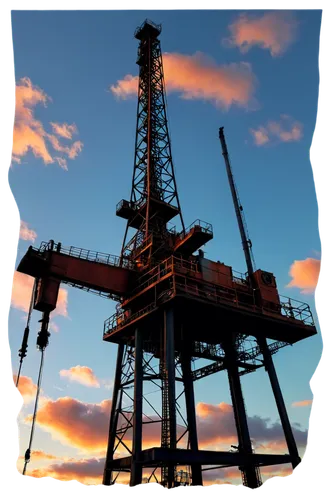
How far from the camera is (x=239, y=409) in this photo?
120 ft

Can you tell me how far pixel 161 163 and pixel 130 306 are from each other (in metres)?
19.7

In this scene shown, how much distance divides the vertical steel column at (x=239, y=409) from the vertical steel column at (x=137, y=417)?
1008 centimetres

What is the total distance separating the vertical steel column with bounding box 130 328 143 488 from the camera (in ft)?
86.2

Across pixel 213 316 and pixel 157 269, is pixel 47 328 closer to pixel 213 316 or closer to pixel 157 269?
pixel 157 269

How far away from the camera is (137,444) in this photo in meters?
27.6

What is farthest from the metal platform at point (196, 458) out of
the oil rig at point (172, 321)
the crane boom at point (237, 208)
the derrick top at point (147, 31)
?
the derrick top at point (147, 31)

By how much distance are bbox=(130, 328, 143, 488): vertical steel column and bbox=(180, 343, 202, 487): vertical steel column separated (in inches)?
297

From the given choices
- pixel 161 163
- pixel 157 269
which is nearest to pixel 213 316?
pixel 157 269

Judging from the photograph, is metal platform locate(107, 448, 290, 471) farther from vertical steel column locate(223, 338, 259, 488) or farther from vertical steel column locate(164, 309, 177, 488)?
vertical steel column locate(223, 338, 259, 488)

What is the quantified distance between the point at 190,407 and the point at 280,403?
8.13 meters

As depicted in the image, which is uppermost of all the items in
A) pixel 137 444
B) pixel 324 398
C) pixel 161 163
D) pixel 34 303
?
pixel 161 163

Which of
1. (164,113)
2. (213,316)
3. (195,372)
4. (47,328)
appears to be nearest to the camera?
(47,328)

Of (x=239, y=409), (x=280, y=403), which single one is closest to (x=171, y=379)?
(x=239, y=409)

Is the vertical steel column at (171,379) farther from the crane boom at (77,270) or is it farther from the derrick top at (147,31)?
the derrick top at (147,31)
